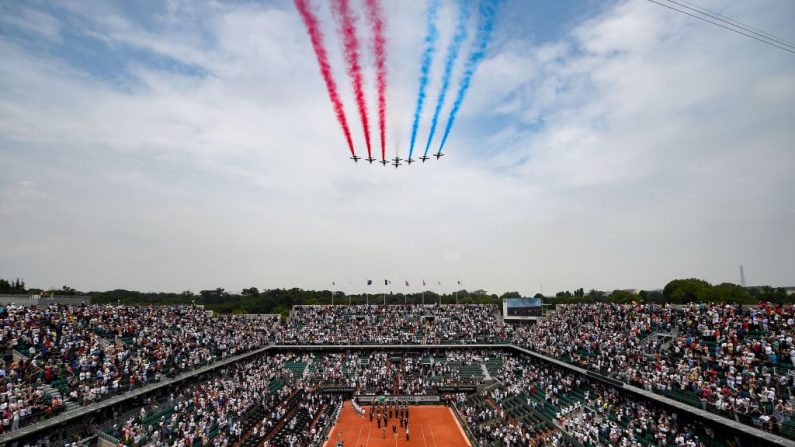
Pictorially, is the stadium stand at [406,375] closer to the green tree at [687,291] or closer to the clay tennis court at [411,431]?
the clay tennis court at [411,431]

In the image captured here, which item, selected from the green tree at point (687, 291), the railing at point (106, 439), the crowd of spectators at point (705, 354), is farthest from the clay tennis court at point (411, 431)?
the green tree at point (687, 291)

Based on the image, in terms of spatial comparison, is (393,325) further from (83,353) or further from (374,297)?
(374,297)

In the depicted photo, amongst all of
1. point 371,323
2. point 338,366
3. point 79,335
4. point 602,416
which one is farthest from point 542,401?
point 79,335

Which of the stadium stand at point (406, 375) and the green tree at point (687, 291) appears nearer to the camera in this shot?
the stadium stand at point (406, 375)

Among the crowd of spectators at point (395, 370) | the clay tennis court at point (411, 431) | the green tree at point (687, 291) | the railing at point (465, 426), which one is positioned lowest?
the clay tennis court at point (411, 431)

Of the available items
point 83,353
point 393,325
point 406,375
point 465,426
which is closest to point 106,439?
point 83,353

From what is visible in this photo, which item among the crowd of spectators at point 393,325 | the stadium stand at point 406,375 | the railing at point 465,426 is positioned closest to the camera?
the stadium stand at point 406,375

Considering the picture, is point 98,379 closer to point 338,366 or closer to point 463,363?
point 338,366
